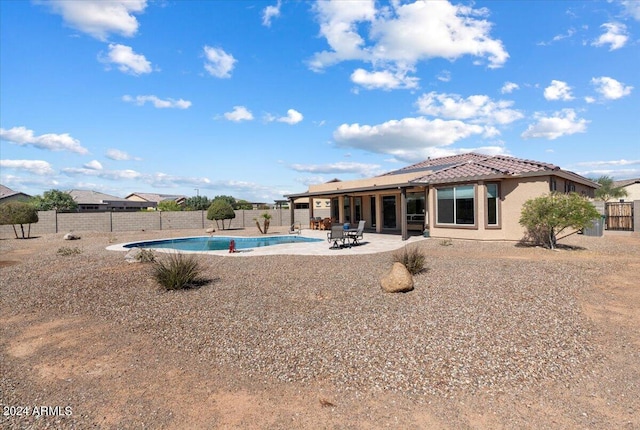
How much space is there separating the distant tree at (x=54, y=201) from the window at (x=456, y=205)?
156ft

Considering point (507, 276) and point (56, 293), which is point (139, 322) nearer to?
point (56, 293)

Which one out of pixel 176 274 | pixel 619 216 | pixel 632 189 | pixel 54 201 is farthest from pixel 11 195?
pixel 632 189

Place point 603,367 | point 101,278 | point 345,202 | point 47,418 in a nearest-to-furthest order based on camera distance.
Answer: point 47,418
point 603,367
point 101,278
point 345,202

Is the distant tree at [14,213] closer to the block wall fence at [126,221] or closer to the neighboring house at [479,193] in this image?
the block wall fence at [126,221]

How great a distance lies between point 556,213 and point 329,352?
38.9 ft

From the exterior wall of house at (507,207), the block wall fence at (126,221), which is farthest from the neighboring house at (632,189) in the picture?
the block wall fence at (126,221)

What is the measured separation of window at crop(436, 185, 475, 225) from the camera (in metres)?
15.7

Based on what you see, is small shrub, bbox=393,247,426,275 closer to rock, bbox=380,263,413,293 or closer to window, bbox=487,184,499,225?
rock, bbox=380,263,413,293

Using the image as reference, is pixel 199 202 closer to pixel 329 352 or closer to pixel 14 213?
pixel 14 213

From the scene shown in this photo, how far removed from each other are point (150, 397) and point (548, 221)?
45.8ft

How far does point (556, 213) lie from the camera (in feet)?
40.9

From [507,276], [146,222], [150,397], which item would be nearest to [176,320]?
[150,397]

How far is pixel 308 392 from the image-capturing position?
3.75m

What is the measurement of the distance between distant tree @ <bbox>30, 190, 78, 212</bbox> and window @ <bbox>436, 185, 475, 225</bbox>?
1875 inches
